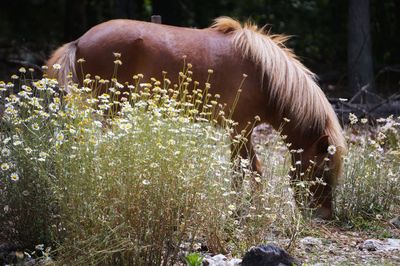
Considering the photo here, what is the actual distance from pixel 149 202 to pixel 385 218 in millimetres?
2515

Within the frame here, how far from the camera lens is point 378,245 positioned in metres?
5.01

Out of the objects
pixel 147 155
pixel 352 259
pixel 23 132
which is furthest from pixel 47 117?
pixel 352 259

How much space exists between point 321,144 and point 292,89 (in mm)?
541

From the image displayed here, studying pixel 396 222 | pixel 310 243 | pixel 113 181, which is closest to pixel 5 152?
pixel 113 181

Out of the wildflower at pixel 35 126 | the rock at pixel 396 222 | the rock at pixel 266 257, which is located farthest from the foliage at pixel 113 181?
the rock at pixel 396 222

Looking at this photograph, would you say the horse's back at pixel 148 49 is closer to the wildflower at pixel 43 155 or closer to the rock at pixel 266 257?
the wildflower at pixel 43 155

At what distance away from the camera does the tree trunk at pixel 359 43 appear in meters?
10.8

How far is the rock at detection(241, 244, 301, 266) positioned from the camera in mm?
4031

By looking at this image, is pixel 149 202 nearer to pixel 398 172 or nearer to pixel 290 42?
pixel 398 172

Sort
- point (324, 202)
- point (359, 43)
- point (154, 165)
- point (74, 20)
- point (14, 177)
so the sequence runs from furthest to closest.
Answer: point (74, 20), point (359, 43), point (324, 202), point (14, 177), point (154, 165)

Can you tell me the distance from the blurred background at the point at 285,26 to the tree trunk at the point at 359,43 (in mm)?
286

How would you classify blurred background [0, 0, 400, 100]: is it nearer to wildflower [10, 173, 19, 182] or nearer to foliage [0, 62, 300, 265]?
foliage [0, 62, 300, 265]

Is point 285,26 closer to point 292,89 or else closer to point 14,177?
point 292,89

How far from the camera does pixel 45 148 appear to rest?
4.23m
